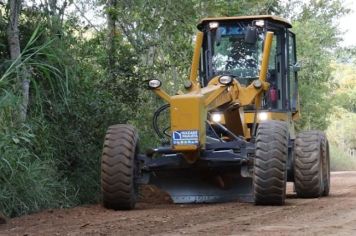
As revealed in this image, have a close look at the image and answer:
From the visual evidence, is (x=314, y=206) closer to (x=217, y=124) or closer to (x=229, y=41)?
(x=217, y=124)

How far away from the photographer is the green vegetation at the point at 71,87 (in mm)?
8320

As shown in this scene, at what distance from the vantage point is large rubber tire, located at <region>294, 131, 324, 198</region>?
31.8ft

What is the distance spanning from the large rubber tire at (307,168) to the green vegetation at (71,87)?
10.6 feet

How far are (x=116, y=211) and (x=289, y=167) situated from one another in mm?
2939

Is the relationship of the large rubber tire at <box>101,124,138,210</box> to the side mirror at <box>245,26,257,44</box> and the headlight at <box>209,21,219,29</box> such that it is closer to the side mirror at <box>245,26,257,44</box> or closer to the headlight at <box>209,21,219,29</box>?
the side mirror at <box>245,26,257,44</box>

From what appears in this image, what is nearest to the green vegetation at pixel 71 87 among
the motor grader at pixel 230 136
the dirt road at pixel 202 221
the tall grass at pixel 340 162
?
the dirt road at pixel 202 221

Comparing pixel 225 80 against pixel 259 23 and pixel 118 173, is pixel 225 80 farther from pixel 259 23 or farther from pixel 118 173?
pixel 118 173

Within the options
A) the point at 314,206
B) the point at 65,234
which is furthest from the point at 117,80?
the point at 65,234

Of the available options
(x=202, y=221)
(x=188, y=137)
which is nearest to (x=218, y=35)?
(x=188, y=137)

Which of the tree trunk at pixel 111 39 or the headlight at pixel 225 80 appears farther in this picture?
the tree trunk at pixel 111 39

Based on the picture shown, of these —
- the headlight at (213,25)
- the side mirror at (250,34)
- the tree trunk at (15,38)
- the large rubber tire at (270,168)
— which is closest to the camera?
the large rubber tire at (270,168)

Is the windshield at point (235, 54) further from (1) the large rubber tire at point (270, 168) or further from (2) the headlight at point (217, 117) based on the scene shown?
(1) the large rubber tire at point (270, 168)

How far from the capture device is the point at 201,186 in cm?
980

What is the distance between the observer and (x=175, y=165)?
9.05 m
